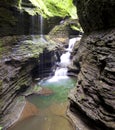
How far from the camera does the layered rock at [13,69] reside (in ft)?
32.6

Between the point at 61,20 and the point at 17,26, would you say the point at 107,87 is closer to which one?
the point at 17,26

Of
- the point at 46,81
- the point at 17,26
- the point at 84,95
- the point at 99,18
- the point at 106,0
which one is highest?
the point at 106,0

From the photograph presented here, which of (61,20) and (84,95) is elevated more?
(61,20)

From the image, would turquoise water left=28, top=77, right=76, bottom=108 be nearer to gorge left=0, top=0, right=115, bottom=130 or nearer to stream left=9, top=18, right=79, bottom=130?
stream left=9, top=18, right=79, bottom=130

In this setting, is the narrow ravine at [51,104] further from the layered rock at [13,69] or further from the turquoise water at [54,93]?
the layered rock at [13,69]

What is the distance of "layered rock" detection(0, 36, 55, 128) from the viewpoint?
9930 millimetres

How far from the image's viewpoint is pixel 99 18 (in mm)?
11883

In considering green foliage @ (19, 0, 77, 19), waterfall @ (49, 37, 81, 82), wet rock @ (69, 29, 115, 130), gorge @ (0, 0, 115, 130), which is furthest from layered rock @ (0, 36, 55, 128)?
green foliage @ (19, 0, 77, 19)

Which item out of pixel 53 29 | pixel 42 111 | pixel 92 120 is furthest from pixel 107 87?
pixel 53 29

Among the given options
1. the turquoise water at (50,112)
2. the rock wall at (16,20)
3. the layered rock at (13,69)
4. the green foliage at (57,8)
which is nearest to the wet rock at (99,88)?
the turquoise water at (50,112)

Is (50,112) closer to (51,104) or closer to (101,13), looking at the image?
(51,104)

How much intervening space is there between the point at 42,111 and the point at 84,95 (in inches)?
127

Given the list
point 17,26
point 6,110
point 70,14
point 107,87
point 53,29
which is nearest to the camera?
point 107,87

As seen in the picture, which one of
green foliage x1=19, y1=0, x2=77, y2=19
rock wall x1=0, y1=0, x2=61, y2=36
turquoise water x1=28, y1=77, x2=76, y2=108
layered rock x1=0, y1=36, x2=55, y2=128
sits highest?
green foliage x1=19, y1=0, x2=77, y2=19
